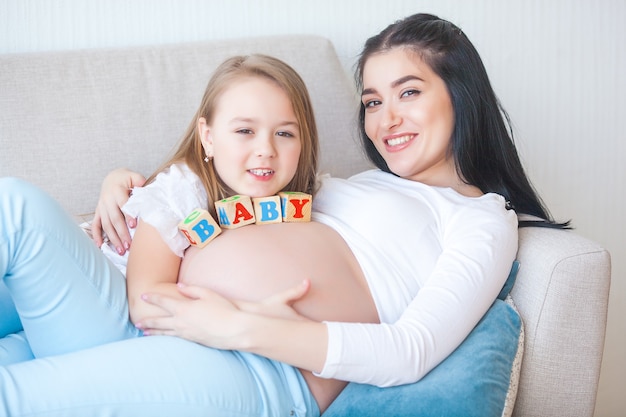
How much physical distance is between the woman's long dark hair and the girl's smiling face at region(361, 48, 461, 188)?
22 millimetres

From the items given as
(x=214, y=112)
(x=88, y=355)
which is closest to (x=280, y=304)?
(x=88, y=355)

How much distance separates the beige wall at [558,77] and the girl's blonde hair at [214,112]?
1.86 ft

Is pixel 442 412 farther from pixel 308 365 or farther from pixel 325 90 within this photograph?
→ pixel 325 90

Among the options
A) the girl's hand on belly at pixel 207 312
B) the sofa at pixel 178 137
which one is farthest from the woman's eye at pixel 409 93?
the girl's hand on belly at pixel 207 312

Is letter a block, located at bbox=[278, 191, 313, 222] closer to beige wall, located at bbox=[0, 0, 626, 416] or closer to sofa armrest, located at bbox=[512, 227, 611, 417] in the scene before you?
sofa armrest, located at bbox=[512, 227, 611, 417]

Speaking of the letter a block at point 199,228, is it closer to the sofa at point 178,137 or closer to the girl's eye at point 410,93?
the sofa at point 178,137

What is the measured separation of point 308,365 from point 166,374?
0.74 ft

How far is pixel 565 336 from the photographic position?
1.30 meters

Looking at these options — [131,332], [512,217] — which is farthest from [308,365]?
[512,217]

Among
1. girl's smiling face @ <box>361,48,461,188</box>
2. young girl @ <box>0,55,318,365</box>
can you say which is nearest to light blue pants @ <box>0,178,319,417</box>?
young girl @ <box>0,55,318,365</box>

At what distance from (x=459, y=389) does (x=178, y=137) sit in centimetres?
92

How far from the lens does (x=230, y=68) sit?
58.1 inches

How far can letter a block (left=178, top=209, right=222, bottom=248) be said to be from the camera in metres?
1.30

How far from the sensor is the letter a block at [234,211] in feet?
4.46
